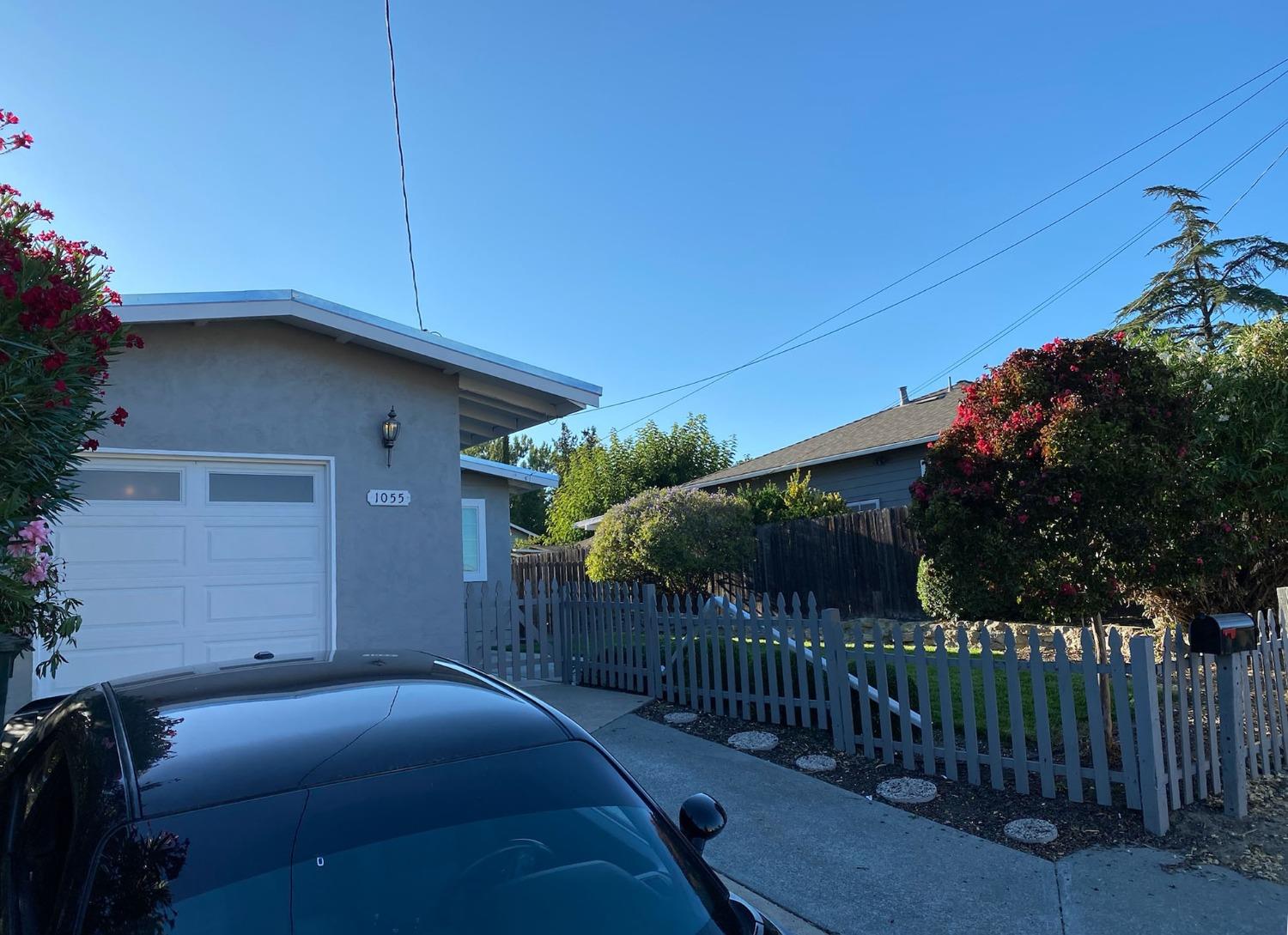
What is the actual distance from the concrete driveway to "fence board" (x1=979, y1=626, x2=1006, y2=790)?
2.31 feet

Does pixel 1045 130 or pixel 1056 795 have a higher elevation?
pixel 1045 130

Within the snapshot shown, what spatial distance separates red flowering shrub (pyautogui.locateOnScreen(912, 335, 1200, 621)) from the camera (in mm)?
5887

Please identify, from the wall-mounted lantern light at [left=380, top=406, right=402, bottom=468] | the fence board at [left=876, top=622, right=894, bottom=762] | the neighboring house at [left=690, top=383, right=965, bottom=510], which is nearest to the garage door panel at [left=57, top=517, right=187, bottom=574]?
the wall-mounted lantern light at [left=380, top=406, right=402, bottom=468]

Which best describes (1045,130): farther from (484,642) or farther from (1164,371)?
(484,642)

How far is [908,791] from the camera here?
5660 mm

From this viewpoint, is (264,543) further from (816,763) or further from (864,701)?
(864,701)

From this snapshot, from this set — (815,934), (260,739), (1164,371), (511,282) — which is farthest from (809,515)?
(260,739)

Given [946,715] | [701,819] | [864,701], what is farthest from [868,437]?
[701,819]

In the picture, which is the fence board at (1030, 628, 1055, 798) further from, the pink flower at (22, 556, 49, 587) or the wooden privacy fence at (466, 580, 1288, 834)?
the pink flower at (22, 556, 49, 587)

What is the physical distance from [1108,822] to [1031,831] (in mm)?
481

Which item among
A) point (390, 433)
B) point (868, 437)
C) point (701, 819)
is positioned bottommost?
point (701, 819)

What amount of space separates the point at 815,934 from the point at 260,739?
2857 millimetres

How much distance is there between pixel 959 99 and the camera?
12.9 metres

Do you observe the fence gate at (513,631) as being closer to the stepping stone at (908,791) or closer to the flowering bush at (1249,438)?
the stepping stone at (908,791)
